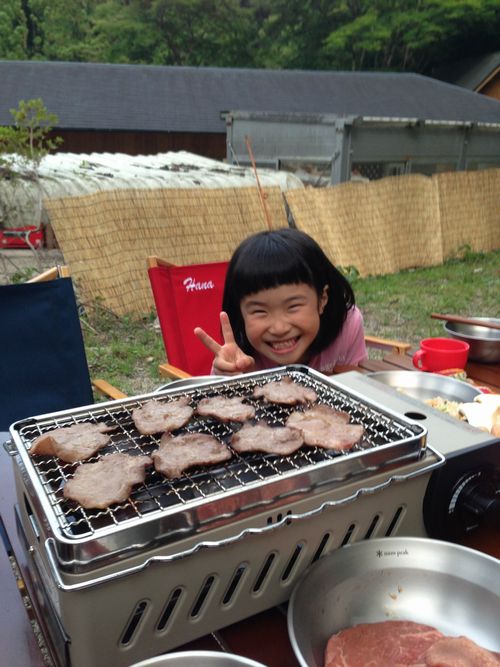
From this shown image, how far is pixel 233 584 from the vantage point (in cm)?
101

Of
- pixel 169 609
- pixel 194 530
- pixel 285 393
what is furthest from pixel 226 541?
pixel 285 393

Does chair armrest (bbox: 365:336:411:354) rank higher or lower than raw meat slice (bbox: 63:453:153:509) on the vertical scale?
lower

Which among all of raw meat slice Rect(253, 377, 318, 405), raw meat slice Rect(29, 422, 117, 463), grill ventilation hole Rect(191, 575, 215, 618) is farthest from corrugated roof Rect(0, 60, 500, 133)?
grill ventilation hole Rect(191, 575, 215, 618)

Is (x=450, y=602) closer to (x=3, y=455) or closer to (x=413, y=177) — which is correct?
(x=3, y=455)

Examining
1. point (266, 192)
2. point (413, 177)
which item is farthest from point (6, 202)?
point (413, 177)

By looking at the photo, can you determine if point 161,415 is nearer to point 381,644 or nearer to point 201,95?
point 381,644

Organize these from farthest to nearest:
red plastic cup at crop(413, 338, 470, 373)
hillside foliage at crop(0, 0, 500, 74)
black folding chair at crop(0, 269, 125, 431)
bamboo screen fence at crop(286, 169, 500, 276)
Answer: hillside foliage at crop(0, 0, 500, 74), bamboo screen fence at crop(286, 169, 500, 276), black folding chair at crop(0, 269, 125, 431), red plastic cup at crop(413, 338, 470, 373)

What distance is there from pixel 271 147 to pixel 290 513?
13314mm

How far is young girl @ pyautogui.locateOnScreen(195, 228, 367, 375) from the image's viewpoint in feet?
7.04

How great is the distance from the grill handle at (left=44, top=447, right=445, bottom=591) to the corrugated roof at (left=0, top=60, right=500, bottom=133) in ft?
65.2

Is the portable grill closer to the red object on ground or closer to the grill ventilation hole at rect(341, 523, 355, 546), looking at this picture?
the grill ventilation hole at rect(341, 523, 355, 546)

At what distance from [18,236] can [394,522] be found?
32.7ft

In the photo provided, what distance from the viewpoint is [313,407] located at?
1328 mm

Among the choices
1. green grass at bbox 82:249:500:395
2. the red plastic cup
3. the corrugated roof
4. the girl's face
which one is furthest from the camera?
the corrugated roof
